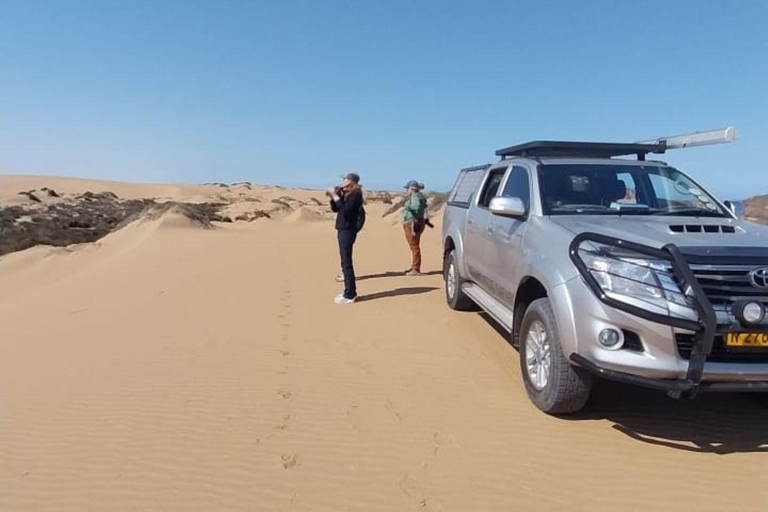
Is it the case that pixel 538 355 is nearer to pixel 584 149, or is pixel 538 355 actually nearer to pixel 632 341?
pixel 632 341

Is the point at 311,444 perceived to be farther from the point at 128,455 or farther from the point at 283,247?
the point at 283,247

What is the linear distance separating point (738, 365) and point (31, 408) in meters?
5.53

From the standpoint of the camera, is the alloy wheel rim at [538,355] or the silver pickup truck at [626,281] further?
the alloy wheel rim at [538,355]

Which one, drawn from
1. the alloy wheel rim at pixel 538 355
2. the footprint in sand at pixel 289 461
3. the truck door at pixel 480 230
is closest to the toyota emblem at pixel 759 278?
the alloy wheel rim at pixel 538 355

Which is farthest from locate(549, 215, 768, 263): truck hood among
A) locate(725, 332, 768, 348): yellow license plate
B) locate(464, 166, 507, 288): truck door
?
A: locate(464, 166, 507, 288): truck door

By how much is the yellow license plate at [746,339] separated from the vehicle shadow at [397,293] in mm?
6046

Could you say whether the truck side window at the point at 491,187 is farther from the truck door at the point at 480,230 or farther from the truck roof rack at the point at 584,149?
the truck roof rack at the point at 584,149

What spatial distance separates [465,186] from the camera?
796cm

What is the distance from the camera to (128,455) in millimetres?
4039

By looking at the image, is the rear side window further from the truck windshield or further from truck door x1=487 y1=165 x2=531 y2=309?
the truck windshield

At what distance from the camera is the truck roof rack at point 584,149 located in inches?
250

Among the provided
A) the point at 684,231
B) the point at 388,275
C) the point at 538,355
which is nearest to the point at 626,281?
the point at 684,231

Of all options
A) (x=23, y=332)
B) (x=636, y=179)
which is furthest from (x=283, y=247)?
(x=636, y=179)

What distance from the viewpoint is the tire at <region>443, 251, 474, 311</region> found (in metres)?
7.63
